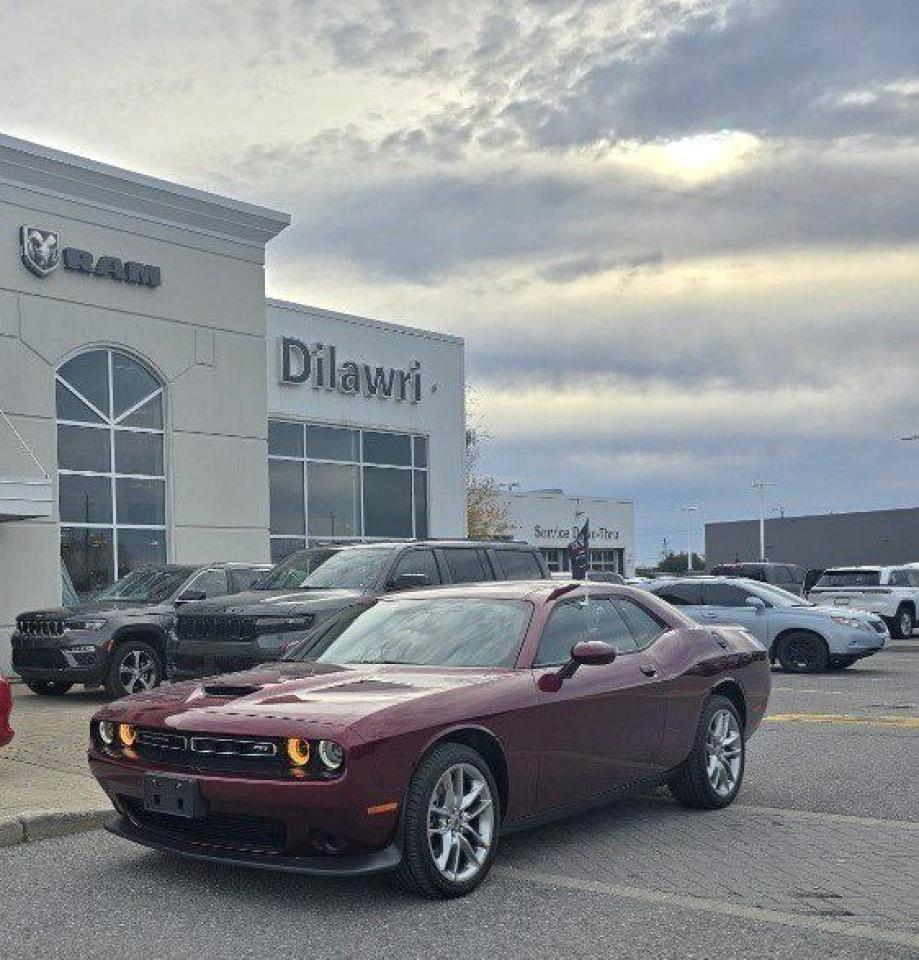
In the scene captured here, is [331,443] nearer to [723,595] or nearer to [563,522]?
[723,595]

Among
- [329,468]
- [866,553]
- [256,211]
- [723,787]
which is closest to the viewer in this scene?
[723,787]

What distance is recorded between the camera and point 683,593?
21.0 m

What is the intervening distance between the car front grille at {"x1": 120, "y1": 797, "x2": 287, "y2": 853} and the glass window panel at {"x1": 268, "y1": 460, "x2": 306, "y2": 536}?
797 inches

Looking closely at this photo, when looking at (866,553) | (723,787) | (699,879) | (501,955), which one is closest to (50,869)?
(501,955)

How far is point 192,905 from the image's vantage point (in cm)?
621

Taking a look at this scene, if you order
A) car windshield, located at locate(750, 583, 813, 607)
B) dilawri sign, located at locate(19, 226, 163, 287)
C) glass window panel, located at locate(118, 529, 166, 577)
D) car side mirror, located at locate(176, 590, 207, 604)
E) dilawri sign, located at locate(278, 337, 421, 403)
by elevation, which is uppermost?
dilawri sign, located at locate(19, 226, 163, 287)

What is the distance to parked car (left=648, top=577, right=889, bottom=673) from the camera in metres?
19.7

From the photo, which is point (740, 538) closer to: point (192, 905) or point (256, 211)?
point (256, 211)

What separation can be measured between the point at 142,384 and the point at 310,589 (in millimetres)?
10205

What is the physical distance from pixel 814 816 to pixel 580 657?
2.19 m

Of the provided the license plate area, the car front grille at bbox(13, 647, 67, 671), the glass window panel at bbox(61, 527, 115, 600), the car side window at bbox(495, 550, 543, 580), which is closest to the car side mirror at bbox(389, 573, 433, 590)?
the car side window at bbox(495, 550, 543, 580)

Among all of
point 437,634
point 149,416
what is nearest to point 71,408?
point 149,416

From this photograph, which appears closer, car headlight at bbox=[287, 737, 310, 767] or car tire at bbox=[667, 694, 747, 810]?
car headlight at bbox=[287, 737, 310, 767]

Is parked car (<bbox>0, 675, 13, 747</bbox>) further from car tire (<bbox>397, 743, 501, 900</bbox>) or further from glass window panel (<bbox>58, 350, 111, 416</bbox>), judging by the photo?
glass window panel (<bbox>58, 350, 111, 416</bbox>)
